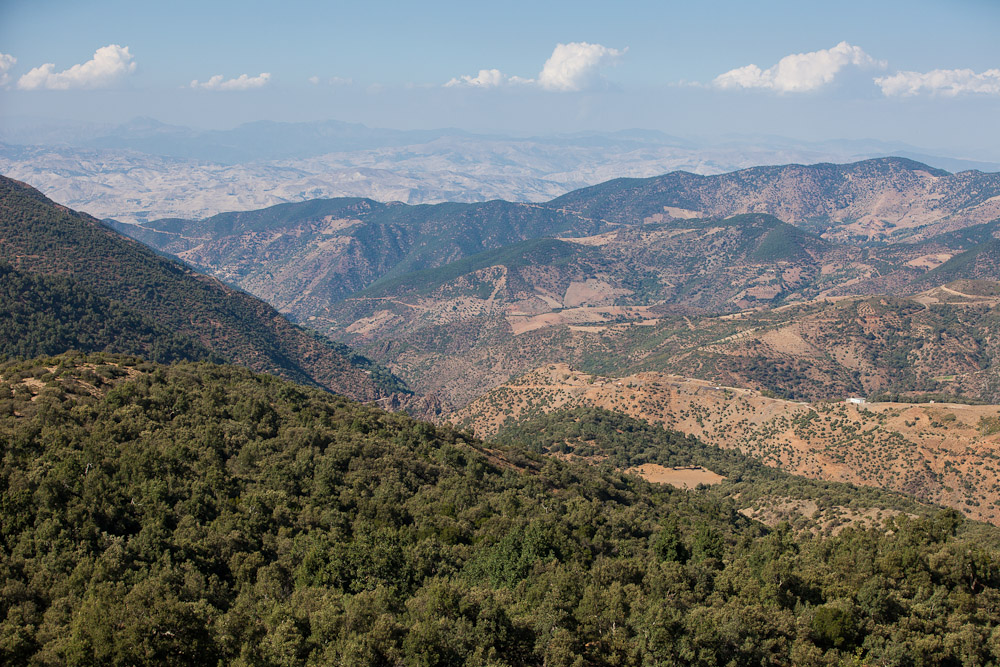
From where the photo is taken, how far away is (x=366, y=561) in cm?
4291

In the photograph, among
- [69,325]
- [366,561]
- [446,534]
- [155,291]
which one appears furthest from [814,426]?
[155,291]

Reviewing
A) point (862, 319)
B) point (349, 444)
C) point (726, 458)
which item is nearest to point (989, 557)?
point (349, 444)

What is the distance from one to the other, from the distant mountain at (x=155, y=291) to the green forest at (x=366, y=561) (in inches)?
3759

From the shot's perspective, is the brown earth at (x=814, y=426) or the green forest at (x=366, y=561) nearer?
the green forest at (x=366, y=561)

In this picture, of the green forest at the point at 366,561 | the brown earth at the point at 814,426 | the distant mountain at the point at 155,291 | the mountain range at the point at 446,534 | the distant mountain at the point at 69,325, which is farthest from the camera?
the distant mountain at the point at 155,291

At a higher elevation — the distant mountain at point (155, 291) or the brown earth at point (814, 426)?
the distant mountain at point (155, 291)

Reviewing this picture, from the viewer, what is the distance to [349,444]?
63406mm

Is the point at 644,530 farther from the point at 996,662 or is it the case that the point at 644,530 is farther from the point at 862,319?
the point at 862,319

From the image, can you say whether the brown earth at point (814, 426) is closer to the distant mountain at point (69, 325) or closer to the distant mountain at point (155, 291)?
the distant mountain at point (155, 291)

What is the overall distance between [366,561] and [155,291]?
15224 centimetres

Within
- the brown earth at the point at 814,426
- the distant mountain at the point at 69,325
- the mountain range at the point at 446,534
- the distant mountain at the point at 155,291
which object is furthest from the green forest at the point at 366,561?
the distant mountain at the point at 155,291

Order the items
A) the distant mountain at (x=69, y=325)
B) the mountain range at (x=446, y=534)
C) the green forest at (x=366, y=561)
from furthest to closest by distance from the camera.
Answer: the distant mountain at (x=69, y=325) → the mountain range at (x=446, y=534) → the green forest at (x=366, y=561)

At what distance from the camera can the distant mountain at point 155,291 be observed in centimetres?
15525

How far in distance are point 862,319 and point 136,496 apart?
193275mm
